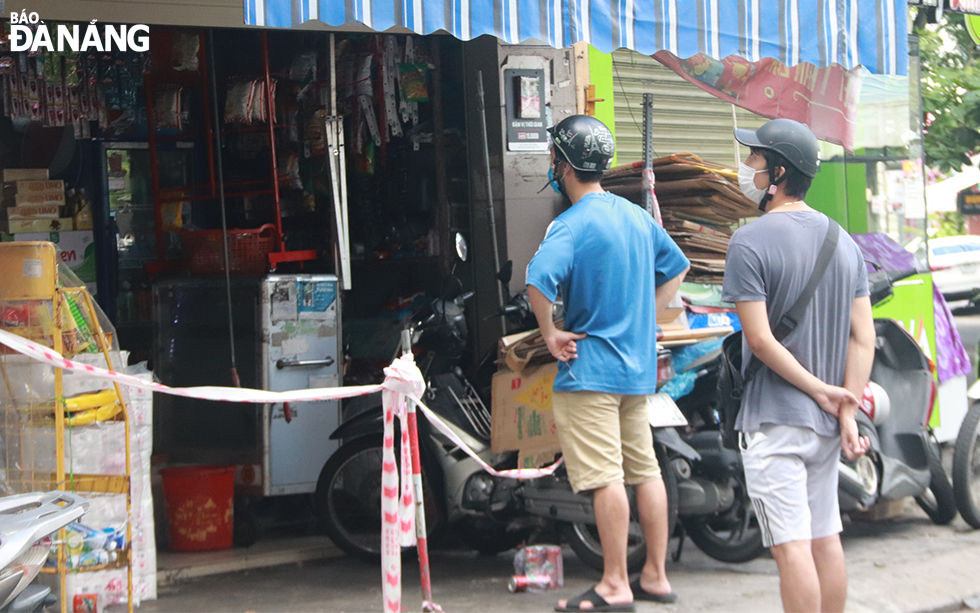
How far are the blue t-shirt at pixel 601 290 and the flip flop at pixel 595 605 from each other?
89 cm

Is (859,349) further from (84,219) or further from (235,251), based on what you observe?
(84,219)

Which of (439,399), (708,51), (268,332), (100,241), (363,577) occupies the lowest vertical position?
(363,577)

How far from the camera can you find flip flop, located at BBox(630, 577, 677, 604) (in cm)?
472

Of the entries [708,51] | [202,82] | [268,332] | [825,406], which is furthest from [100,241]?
[825,406]

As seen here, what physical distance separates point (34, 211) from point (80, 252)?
17.4 inches

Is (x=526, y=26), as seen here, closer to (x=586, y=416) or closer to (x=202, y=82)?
(x=586, y=416)

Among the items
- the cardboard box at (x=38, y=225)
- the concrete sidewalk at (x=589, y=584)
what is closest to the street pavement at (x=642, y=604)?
the concrete sidewalk at (x=589, y=584)

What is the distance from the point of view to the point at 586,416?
15.0ft

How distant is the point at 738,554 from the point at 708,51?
8.47ft

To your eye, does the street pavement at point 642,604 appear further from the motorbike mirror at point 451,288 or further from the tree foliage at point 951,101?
the tree foliage at point 951,101

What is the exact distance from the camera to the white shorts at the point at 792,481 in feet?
11.6

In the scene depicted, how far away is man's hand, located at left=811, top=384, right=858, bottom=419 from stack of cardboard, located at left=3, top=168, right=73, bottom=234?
591cm

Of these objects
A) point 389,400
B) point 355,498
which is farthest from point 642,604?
point 355,498

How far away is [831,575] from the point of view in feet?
12.0
